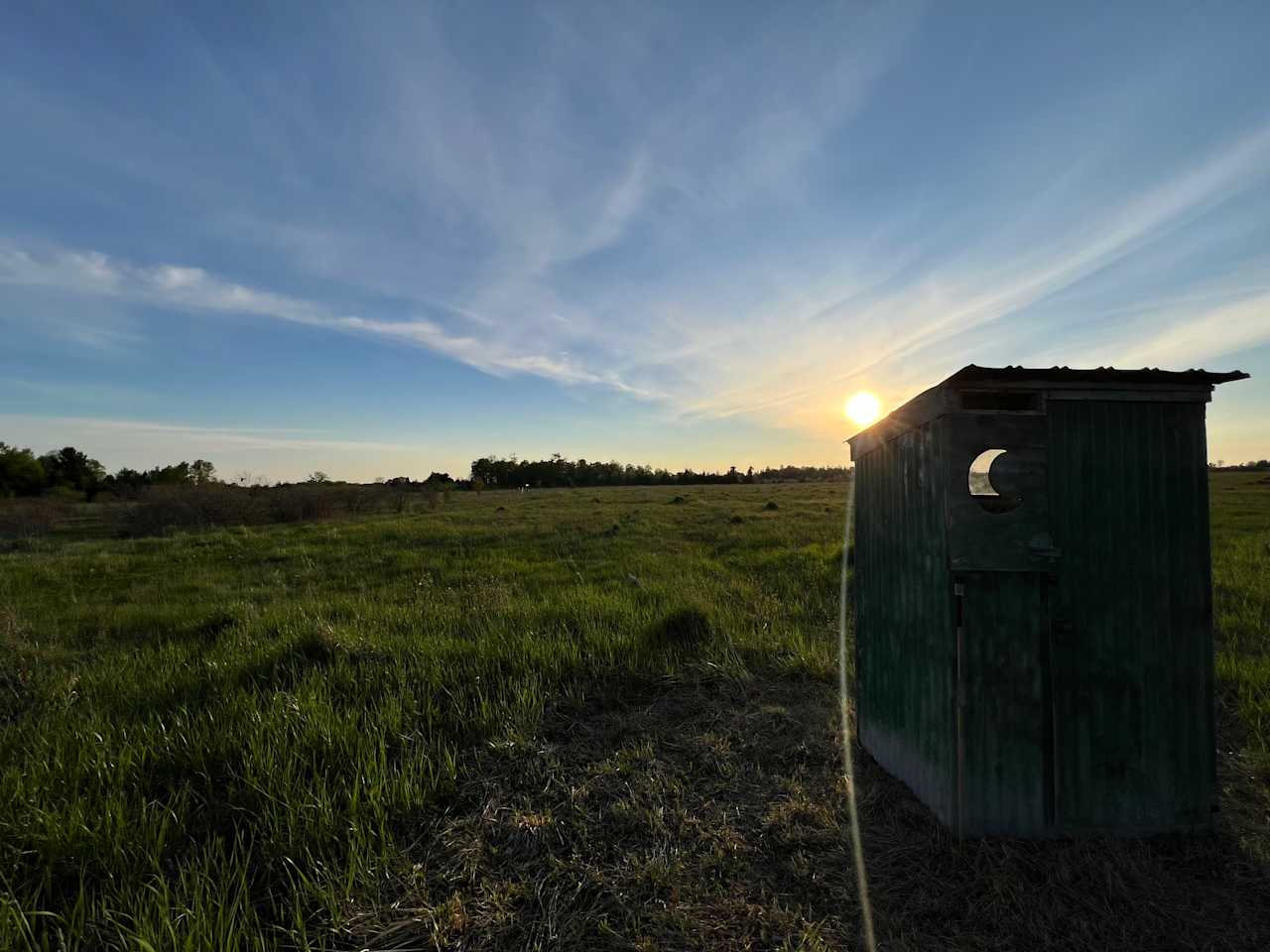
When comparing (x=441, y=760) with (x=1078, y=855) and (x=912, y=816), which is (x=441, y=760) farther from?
(x=1078, y=855)

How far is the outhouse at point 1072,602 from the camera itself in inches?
115

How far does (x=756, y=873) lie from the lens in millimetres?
2926

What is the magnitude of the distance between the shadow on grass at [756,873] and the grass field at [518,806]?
1cm

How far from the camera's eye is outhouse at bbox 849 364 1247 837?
2924mm

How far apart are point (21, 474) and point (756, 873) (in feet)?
227

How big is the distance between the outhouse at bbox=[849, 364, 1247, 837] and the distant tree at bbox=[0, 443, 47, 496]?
218ft

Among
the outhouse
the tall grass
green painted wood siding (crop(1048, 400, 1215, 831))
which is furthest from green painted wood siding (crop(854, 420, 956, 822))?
the tall grass

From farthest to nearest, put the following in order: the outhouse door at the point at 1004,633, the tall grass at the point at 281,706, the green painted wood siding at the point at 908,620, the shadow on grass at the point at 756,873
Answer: the green painted wood siding at the point at 908,620 → the outhouse door at the point at 1004,633 → the tall grass at the point at 281,706 → the shadow on grass at the point at 756,873

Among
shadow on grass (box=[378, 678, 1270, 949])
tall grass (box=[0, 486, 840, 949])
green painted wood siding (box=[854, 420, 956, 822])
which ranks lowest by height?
shadow on grass (box=[378, 678, 1270, 949])

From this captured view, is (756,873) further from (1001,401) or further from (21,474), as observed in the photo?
(21,474)

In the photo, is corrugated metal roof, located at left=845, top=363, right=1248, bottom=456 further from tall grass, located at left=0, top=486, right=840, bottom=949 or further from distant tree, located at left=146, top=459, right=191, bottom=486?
distant tree, located at left=146, top=459, right=191, bottom=486

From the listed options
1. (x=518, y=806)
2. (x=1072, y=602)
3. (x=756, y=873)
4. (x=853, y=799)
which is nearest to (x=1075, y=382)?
(x=1072, y=602)

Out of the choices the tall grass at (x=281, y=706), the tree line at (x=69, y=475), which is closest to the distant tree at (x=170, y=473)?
→ the tree line at (x=69, y=475)

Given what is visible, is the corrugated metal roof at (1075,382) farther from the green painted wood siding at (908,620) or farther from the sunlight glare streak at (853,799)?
the sunlight glare streak at (853,799)
